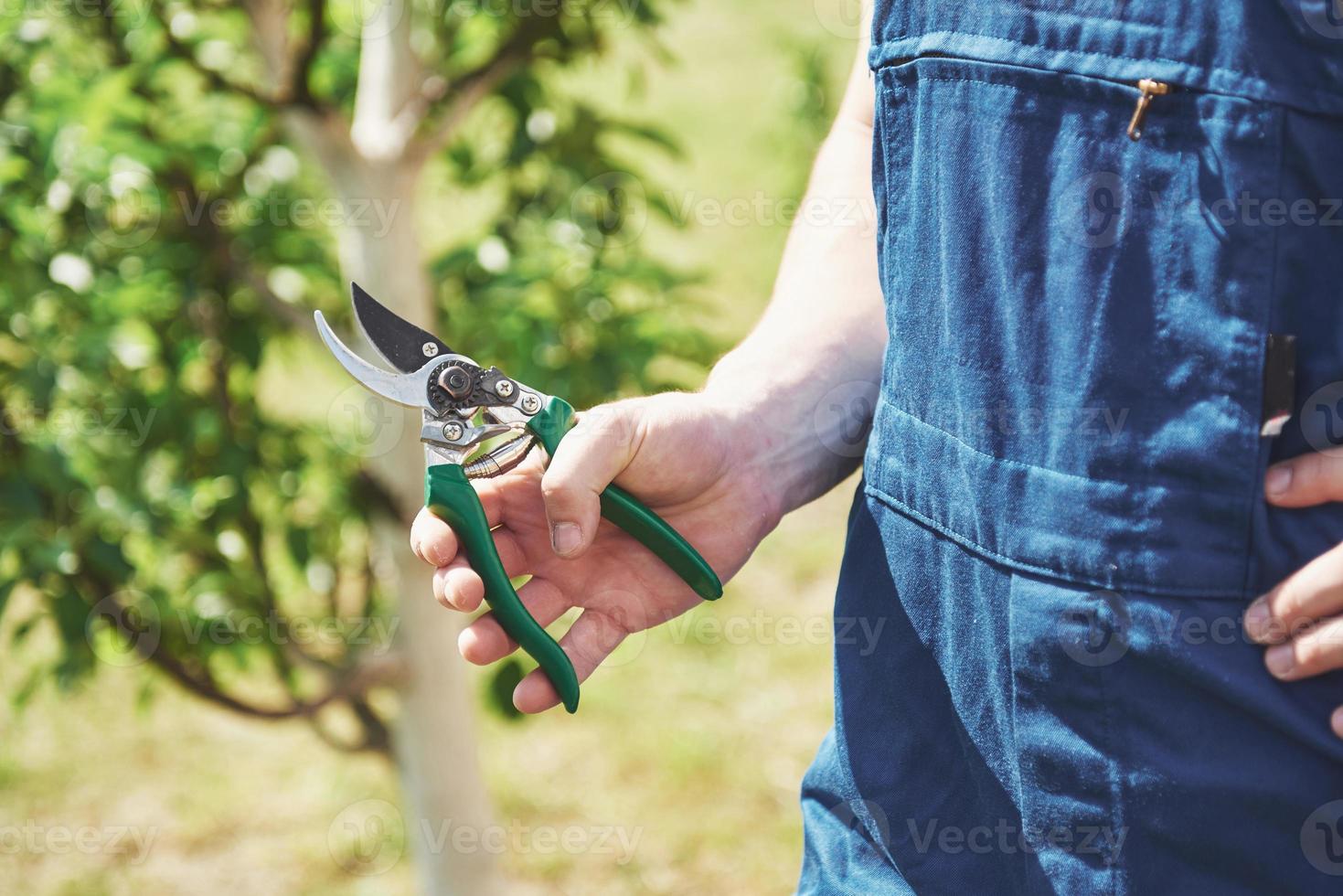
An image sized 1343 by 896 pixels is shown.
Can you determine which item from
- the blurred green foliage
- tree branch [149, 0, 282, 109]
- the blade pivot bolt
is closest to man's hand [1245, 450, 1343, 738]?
the blade pivot bolt

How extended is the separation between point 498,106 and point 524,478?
1.33 m

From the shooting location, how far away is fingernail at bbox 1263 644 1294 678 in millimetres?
884

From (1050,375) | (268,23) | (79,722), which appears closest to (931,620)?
(1050,375)

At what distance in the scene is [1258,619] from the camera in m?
0.89

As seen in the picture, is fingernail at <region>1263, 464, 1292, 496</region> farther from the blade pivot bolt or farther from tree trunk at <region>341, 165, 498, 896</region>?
tree trunk at <region>341, 165, 498, 896</region>

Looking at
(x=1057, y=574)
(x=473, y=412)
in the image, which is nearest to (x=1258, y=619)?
(x=1057, y=574)

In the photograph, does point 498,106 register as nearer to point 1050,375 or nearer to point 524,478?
point 524,478

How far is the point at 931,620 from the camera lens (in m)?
1.08

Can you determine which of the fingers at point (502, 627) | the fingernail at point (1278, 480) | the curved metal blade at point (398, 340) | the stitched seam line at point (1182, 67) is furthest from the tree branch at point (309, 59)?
the fingernail at point (1278, 480)

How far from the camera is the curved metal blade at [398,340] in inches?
51.1

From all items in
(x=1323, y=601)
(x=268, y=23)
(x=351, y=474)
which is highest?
(x=268, y=23)

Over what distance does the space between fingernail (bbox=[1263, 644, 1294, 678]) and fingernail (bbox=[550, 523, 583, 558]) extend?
1.89 ft

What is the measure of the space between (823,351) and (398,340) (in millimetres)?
449

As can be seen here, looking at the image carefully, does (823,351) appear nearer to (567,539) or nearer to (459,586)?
(567,539)
